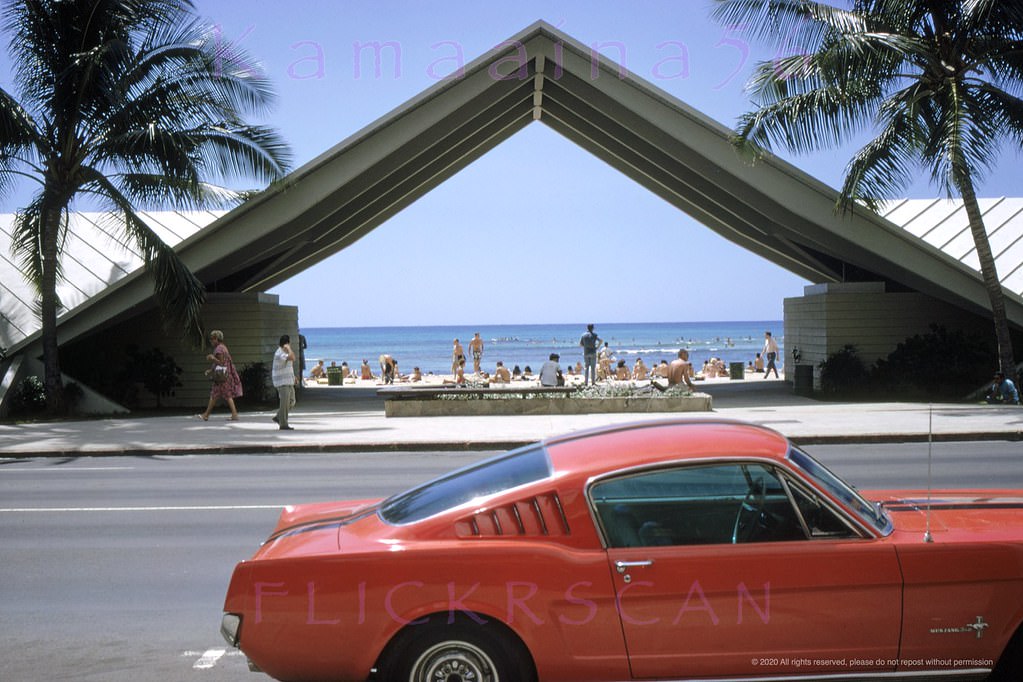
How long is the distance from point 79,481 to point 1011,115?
59.6 feet

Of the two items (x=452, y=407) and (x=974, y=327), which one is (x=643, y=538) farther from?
(x=974, y=327)

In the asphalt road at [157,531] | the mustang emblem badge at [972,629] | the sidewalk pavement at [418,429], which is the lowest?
the asphalt road at [157,531]

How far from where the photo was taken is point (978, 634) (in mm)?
4008

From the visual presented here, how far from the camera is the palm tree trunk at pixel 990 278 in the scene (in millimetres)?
19938

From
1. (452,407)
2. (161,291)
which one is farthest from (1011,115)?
(161,291)

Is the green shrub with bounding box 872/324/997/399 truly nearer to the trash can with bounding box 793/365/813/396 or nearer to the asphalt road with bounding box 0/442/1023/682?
the trash can with bounding box 793/365/813/396

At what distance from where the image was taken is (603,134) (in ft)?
90.8

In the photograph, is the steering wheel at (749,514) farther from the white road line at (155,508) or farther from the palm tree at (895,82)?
the palm tree at (895,82)

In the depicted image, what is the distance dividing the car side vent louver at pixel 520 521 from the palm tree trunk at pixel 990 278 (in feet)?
59.7

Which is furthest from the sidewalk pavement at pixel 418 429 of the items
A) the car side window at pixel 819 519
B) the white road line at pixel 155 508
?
the car side window at pixel 819 519

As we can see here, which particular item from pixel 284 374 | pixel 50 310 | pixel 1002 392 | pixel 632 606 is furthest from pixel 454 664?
pixel 1002 392

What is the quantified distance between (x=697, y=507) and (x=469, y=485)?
1.08 m

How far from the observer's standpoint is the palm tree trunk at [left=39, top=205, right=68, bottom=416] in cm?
2006

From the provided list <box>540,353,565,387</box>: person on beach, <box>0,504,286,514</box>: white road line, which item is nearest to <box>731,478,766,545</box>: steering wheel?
<box>0,504,286,514</box>: white road line
